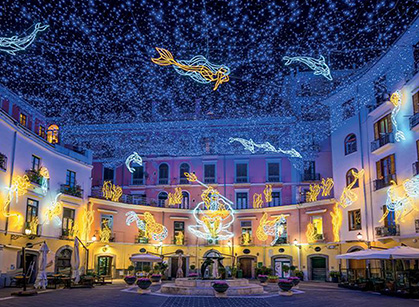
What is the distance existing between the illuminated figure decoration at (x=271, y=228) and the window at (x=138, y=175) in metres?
11.0

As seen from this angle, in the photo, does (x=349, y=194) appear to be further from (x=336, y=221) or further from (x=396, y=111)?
(x=396, y=111)

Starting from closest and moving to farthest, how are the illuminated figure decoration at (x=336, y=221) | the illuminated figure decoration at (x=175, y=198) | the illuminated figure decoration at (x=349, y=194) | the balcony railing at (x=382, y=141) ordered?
1. the balcony railing at (x=382, y=141)
2. the illuminated figure decoration at (x=349, y=194)
3. the illuminated figure decoration at (x=336, y=221)
4. the illuminated figure decoration at (x=175, y=198)

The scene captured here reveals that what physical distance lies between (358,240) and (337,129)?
813 centimetres

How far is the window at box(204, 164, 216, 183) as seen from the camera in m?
36.9

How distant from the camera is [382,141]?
24938 millimetres

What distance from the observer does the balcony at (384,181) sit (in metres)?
24.0

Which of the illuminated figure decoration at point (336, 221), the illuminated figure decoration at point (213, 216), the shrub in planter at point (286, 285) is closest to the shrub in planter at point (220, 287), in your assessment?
the shrub in planter at point (286, 285)

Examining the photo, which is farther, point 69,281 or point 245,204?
point 245,204

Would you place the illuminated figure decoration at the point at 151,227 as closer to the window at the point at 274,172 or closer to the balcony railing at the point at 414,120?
the window at the point at 274,172

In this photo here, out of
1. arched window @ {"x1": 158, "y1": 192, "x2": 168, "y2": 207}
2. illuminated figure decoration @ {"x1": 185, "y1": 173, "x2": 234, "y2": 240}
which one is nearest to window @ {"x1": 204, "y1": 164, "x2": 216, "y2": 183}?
illuminated figure decoration @ {"x1": 185, "y1": 173, "x2": 234, "y2": 240}

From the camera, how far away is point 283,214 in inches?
1345

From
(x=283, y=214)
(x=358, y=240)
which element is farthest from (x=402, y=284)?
(x=283, y=214)

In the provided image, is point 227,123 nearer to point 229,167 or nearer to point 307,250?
point 229,167

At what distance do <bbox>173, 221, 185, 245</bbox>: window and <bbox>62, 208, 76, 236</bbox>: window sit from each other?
9760mm
